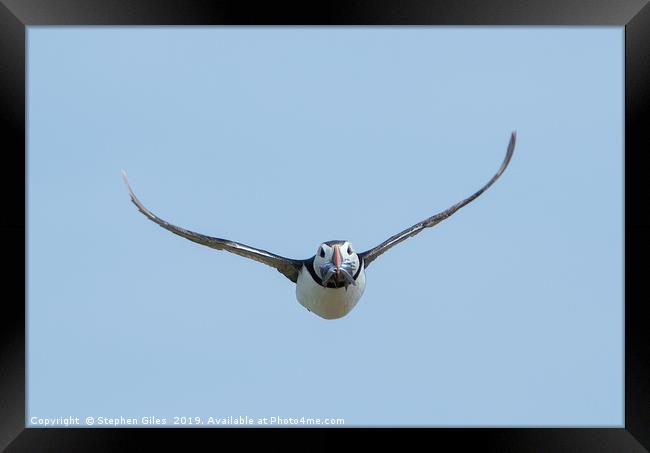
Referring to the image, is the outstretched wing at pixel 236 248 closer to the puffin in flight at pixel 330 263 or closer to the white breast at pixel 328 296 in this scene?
the puffin in flight at pixel 330 263

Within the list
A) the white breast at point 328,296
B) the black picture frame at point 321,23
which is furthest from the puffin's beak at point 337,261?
the black picture frame at point 321,23

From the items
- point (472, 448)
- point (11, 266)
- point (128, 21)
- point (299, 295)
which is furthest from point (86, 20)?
point (472, 448)

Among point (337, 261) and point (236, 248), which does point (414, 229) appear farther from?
point (236, 248)

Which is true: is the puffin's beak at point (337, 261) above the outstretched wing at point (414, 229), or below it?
below

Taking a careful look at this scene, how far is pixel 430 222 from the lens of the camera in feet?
56.9

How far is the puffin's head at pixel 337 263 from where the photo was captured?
16.2 m

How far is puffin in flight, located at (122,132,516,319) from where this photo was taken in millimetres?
16281

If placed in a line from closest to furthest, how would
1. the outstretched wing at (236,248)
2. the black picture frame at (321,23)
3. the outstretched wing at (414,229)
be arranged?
the black picture frame at (321,23), the outstretched wing at (236,248), the outstretched wing at (414,229)

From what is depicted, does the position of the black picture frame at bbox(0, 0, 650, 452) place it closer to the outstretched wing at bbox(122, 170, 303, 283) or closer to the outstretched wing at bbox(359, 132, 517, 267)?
the outstretched wing at bbox(122, 170, 303, 283)

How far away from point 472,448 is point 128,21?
7.37 metres

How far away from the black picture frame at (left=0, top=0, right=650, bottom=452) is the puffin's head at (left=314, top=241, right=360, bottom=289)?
2854mm

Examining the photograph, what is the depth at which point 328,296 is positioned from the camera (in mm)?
16578

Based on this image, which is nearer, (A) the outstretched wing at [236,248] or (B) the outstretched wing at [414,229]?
(A) the outstretched wing at [236,248]

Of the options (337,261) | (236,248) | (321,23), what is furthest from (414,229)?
(321,23)
